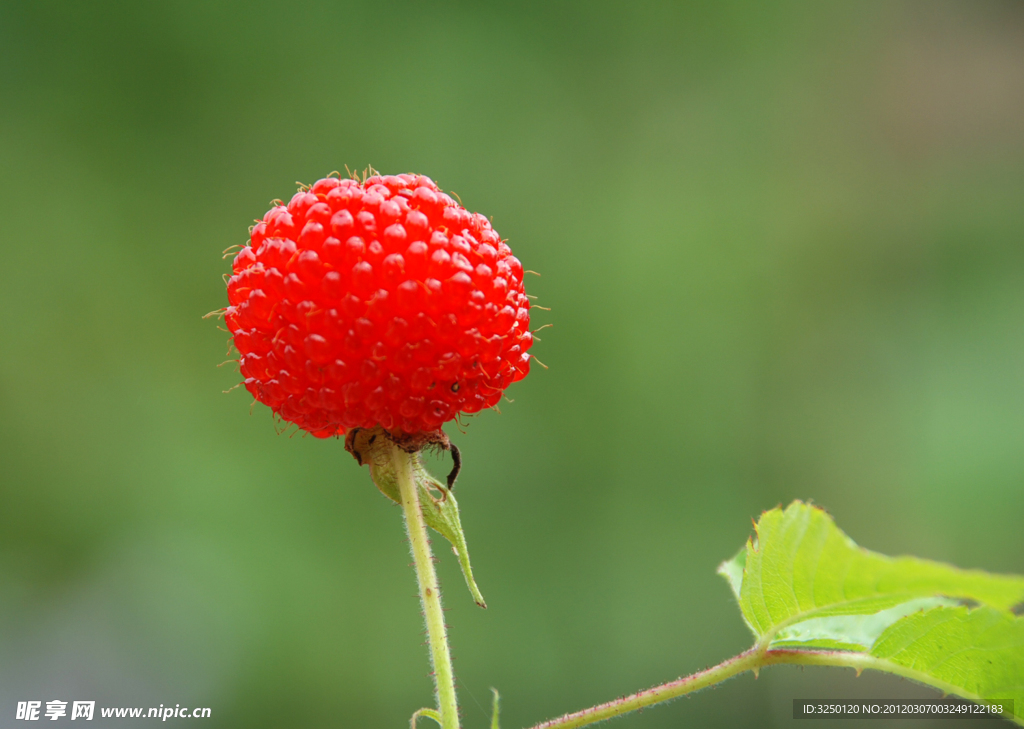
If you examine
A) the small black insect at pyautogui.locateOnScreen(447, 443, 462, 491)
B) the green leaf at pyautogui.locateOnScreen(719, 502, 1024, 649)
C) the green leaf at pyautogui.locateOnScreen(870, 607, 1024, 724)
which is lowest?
the green leaf at pyautogui.locateOnScreen(870, 607, 1024, 724)

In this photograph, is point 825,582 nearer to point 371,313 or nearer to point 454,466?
point 454,466

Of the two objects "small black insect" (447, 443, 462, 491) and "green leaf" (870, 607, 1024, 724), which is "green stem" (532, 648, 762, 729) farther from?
"small black insect" (447, 443, 462, 491)

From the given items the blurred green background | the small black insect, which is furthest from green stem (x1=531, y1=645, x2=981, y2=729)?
the blurred green background

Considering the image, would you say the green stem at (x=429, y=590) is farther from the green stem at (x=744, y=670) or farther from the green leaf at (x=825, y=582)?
the green leaf at (x=825, y=582)

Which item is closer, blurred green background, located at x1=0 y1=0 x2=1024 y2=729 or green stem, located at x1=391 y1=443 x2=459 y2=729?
green stem, located at x1=391 y1=443 x2=459 y2=729

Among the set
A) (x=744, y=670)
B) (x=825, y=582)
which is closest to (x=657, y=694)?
(x=744, y=670)

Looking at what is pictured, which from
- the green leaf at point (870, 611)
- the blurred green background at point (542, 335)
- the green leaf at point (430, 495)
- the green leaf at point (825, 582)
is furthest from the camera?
the blurred green background at point (542, 335)

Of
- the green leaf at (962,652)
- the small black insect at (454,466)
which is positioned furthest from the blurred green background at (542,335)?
the green leaf at (962,652)
